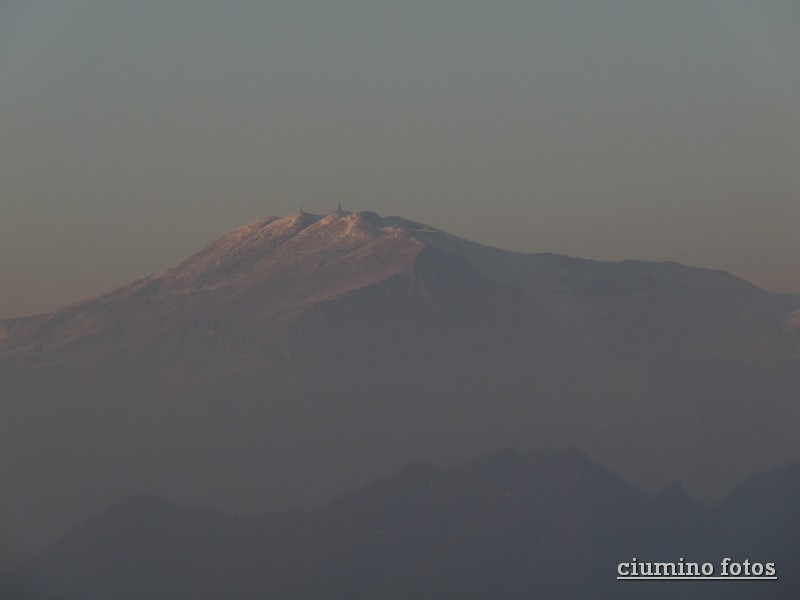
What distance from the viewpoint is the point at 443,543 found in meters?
182

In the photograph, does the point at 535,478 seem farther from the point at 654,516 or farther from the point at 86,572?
the point at 86,572

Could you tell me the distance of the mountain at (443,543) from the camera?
17538 cm

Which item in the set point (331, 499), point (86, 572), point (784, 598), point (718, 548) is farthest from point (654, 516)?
point (86, 572)

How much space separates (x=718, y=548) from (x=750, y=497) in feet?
36.9

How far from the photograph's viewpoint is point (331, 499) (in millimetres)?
197250

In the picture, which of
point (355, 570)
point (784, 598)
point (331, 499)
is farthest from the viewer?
point (331, 499)

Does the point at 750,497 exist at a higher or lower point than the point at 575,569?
higher

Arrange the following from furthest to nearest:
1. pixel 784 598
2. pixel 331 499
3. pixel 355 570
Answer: pixel 331 499 → pixel 355 570 → pixel 784 598

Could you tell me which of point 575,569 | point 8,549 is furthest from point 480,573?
point 8,549

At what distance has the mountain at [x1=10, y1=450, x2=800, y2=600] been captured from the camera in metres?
175

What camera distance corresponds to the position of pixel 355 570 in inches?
7160

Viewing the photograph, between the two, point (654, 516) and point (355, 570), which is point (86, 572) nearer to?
point (355, 570)

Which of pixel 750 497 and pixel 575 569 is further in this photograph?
pixel 750 497

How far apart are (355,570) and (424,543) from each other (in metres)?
7.57
